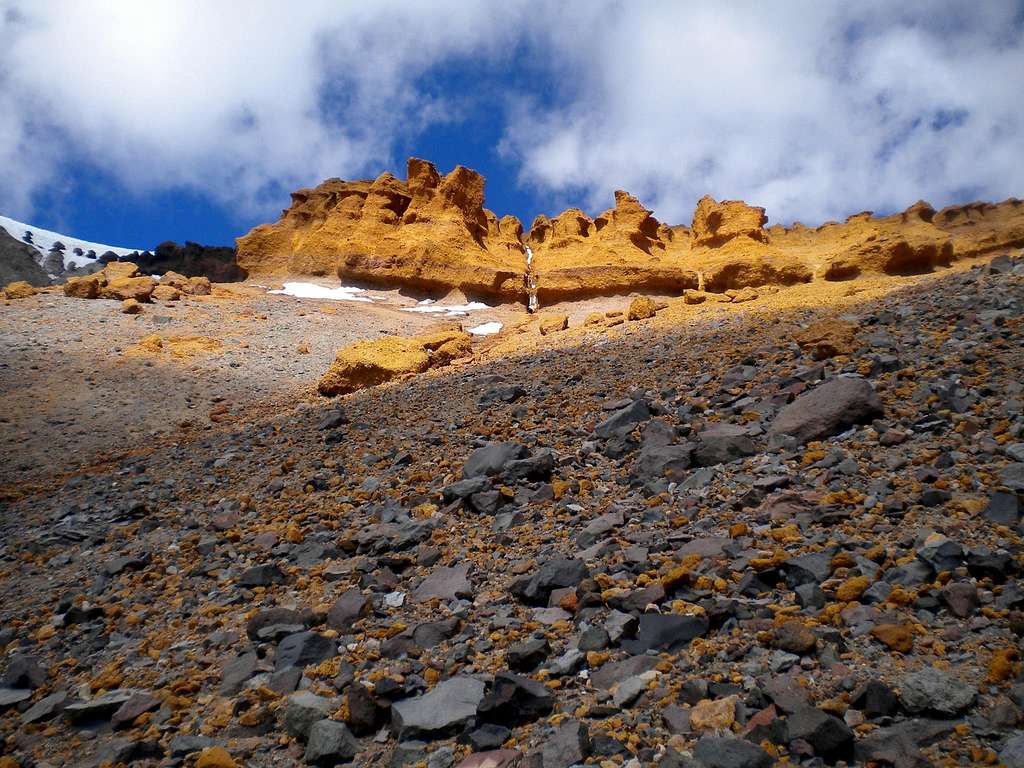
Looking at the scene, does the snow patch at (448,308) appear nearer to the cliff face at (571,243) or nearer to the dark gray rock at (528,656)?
the cliff face at (571,243)

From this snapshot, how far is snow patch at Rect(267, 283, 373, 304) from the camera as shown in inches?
1233

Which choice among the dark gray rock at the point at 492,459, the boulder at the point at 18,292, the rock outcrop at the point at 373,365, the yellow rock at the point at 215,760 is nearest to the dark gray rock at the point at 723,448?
the dark gray rock at the point at 492,459

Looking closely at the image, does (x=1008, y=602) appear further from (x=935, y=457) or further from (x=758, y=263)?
(x=758, y=263)

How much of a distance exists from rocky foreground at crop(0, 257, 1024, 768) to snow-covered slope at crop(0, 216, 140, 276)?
84.4 meters

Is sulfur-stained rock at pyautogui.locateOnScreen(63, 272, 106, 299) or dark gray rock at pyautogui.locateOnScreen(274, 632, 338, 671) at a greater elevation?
sulfur-stained rock at pyautogui.locateOnScreen(63, 272, 106, 299)

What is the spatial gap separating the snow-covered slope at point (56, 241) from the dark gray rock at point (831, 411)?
86887mm

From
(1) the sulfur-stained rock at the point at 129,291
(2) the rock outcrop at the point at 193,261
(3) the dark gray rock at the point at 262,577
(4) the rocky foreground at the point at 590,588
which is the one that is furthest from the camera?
(2) the rock outcrop at the point at 193,261

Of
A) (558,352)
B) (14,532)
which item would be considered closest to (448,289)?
(558,352)

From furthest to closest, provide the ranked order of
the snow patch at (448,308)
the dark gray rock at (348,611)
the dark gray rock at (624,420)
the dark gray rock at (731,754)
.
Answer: the snow patch at (448,308)
the dark gray rock at (624,420)
the dark gray rock at (348,611)
the dark gray rock at (731,754)

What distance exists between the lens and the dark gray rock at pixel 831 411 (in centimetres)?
516

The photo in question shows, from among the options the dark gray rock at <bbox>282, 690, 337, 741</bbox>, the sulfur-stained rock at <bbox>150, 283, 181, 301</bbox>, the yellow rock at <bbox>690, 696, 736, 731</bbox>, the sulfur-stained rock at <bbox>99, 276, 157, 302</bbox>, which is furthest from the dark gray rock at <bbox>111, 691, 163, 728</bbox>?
the sulfur-stained rock at <bbox>150, 283, 181, 301</bbox>

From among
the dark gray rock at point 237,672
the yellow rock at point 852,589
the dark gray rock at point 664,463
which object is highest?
the dark gray rock at point 664,463

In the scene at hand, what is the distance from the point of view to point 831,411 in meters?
5.27

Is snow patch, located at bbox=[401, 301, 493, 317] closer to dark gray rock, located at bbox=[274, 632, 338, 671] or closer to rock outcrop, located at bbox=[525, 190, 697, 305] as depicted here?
rock outcrop, located at bbox=[525, 190, 697, 305]
